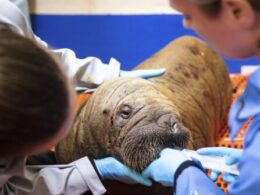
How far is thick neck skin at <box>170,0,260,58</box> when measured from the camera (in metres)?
0.79

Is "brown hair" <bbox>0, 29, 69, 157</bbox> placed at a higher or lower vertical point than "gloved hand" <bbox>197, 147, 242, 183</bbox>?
higher

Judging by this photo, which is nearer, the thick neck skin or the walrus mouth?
the thick neck skin

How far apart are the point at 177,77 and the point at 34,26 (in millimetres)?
1207

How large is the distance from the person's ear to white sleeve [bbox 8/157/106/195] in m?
0.82

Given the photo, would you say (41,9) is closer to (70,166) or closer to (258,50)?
(70,166)

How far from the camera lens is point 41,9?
114 inches

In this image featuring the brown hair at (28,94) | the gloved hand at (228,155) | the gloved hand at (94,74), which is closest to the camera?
the brown hair at (28,94)

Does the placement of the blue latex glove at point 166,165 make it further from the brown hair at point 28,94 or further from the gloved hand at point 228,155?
A: the brown hair at point 28,94

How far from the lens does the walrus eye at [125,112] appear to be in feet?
4.85

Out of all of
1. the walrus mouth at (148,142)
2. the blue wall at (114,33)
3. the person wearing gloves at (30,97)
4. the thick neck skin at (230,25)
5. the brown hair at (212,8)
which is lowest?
the walrus mouth at (148,142)

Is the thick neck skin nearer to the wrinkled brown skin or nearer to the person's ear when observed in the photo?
the person's ear

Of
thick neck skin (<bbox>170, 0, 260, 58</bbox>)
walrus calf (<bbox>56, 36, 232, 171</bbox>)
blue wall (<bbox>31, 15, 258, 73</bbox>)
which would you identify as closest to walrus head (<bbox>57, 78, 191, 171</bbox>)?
walrus calf (<bbox>56, 36, 232, 171</bbox>)

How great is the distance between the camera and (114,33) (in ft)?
9.29

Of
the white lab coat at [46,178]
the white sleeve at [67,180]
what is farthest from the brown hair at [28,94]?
the white sleeve at [67,180]
